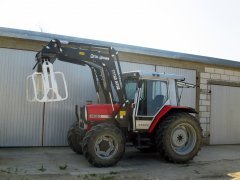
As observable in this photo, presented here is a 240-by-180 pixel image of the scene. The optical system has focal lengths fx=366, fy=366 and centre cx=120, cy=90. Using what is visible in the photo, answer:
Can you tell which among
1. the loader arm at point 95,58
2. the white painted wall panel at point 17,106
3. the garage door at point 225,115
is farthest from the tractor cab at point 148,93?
the garage door at point 225,115

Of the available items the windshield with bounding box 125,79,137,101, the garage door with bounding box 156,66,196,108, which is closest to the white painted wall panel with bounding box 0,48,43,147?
the windshield with bounding box 125,79,137,101

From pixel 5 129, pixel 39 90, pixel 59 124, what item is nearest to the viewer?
pixel 39 90

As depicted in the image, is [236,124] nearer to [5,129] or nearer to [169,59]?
[169,59]

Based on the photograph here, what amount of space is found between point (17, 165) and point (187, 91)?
25.3 feet

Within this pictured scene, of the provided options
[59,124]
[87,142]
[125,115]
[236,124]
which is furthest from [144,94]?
[236,124]

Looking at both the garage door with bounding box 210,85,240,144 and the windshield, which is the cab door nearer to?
the windshield

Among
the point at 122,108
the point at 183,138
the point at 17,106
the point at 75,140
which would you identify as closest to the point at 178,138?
the point at 183,138

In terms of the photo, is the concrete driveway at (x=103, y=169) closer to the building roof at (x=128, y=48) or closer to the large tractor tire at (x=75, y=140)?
the large tractor tire at (x=75, y=140)

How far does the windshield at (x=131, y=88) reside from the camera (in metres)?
9.82

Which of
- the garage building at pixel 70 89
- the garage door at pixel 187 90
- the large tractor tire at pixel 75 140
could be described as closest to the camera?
the large tractor tire at pixel 75 140

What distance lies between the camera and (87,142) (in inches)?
334

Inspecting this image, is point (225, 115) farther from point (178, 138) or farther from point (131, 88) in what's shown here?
point (131, 88)

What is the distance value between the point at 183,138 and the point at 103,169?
105 inches

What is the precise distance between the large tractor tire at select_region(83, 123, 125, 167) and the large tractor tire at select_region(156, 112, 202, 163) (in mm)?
1147
